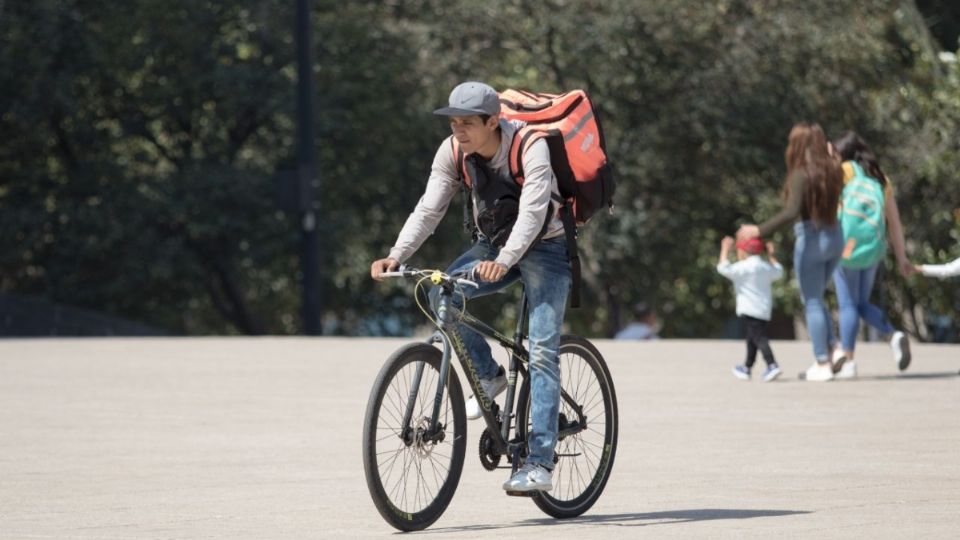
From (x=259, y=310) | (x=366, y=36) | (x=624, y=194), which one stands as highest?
(x=366, y=36)

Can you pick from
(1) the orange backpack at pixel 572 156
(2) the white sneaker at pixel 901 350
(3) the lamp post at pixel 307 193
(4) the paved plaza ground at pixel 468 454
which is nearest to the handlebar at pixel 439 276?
(1) the orange backpack at pixel 572 156

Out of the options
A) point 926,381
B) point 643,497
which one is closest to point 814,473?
point 643,497

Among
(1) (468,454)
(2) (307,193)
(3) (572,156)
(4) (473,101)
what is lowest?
(1) (468,454)

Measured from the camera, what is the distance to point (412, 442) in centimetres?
783

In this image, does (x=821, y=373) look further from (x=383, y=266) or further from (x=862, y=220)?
(x=383, y=266)

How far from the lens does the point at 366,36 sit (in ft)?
92.3

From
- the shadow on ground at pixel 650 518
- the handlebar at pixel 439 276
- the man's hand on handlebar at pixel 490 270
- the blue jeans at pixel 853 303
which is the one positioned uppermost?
the man's hand on handlebar at pixel 490 270

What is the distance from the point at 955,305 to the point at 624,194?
4.75 metres

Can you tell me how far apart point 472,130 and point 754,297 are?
7.44 m

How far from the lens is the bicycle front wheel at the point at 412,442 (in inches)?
302

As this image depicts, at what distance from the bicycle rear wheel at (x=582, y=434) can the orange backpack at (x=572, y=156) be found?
0.38m

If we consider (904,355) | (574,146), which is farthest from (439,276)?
(904,355)

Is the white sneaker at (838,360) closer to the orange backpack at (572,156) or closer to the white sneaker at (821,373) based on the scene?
the white sneaker at (821,373)

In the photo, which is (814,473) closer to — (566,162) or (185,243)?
(566,162)
